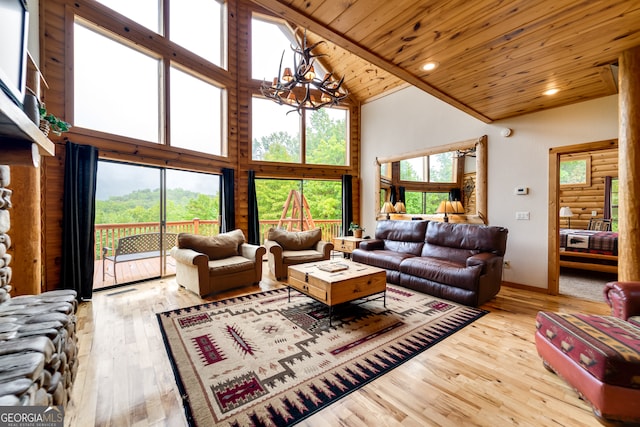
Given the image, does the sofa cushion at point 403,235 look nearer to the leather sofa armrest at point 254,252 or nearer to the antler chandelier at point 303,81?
the leather sofa armrest at point 254,252

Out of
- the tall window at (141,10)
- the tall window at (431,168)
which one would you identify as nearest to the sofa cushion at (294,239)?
the tall window at (431,168)

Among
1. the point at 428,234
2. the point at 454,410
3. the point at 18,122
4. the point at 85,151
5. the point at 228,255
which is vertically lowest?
the point at 454,410

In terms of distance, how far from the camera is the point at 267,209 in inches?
243

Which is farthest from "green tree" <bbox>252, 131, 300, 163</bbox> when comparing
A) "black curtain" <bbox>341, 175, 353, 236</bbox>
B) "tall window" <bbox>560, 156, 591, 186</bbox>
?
"tall window" <bbox>560, 156, 591, 186</bbox>

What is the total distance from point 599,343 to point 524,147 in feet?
10.9

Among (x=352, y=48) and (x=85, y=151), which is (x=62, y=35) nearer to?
(x=85, y=151)

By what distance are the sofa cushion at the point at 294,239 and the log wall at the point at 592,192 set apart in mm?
5839

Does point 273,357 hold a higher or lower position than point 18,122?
lower

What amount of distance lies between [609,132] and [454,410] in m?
3.96

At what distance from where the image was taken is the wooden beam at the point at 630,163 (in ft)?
7.41

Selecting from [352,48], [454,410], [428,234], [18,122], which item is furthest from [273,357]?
[428,234]

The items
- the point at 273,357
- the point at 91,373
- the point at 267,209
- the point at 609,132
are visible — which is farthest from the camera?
the point at 267,209

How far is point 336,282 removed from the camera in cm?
263

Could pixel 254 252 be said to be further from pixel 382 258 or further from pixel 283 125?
pixel 283 125
